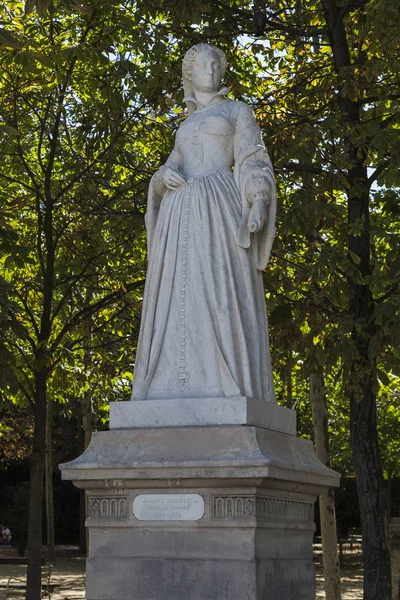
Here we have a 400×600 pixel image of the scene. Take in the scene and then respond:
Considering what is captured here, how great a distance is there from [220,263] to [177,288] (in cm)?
36

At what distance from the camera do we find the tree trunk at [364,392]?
41.1 ft

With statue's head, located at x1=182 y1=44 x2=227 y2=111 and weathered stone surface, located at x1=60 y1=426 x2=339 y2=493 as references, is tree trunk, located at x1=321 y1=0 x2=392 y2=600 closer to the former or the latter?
statue's head, located at x1=182 y1=44 x2=227 y2=111

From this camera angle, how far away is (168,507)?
25.2 feet

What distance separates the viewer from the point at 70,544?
129 ft

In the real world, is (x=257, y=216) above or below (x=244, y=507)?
above

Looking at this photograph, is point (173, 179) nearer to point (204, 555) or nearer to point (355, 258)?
point (204, 555)

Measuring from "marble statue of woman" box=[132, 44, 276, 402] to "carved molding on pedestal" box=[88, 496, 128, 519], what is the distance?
75 cm

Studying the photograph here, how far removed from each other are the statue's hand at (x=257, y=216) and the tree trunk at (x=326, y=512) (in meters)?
9.11

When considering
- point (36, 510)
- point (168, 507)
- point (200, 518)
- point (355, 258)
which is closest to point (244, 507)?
point (200, 518)

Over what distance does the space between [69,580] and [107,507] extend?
1764 cm

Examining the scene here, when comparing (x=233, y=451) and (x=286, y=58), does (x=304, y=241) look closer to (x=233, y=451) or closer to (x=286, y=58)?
(x=286, y=58)

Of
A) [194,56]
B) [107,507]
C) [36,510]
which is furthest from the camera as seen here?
[36,510]

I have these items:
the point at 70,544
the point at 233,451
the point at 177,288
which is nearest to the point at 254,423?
the point at 233,451

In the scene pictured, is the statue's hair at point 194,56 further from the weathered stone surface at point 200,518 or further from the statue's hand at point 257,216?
the weathered stone surface at point 200,518
